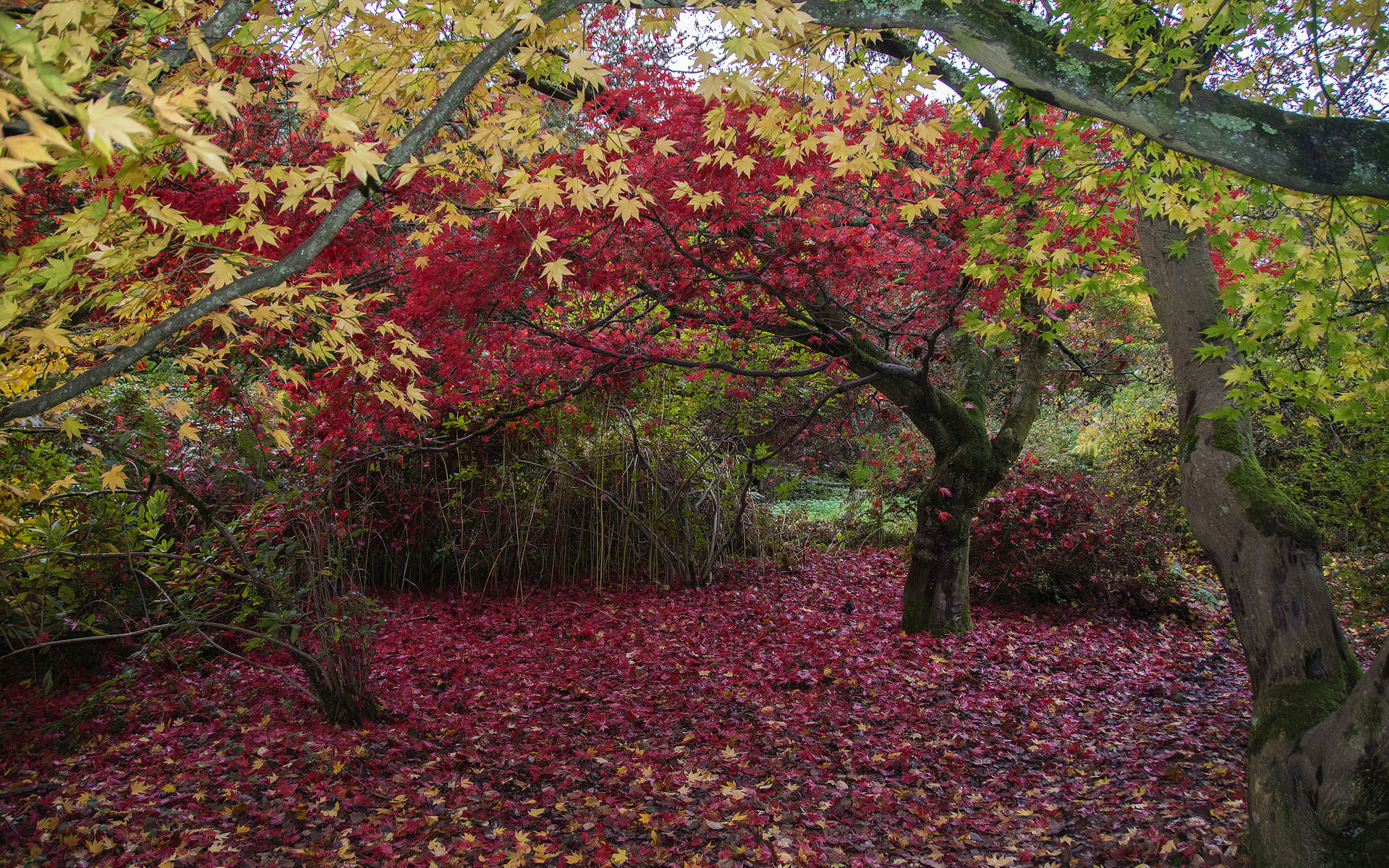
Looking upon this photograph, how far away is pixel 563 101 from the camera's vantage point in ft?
15.6

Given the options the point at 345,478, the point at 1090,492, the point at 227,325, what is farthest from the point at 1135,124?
the point at 345,478

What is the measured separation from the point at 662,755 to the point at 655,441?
356 cm

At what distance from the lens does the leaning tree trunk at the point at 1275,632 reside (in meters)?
2.16

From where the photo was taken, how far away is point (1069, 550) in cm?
612

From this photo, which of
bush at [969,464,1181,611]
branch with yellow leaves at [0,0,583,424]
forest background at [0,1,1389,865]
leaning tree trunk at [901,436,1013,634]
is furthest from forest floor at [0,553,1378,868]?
branch with yellow leaves at [0,0,583,424]

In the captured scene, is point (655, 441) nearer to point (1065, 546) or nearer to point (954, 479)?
point (954, 479)

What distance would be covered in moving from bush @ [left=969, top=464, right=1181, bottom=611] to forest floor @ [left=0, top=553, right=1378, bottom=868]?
24.4 inches

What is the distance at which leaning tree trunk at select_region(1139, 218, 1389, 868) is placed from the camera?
2.16 metres

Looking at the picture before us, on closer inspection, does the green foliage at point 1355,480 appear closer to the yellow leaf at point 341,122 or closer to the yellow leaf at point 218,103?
the yellow leaf at point 341,122

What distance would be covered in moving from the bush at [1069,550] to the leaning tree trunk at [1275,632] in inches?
114

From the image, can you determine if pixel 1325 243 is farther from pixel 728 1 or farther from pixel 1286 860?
pixel 728 1

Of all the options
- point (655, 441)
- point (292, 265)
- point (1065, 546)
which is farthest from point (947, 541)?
point (292, 265)

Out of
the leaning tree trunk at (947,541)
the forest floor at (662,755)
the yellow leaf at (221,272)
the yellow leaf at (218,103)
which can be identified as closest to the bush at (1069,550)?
the forest floor at (662,755)

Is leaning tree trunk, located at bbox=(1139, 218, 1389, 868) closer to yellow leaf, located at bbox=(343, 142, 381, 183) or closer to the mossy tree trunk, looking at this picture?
the mossy tree trunk
